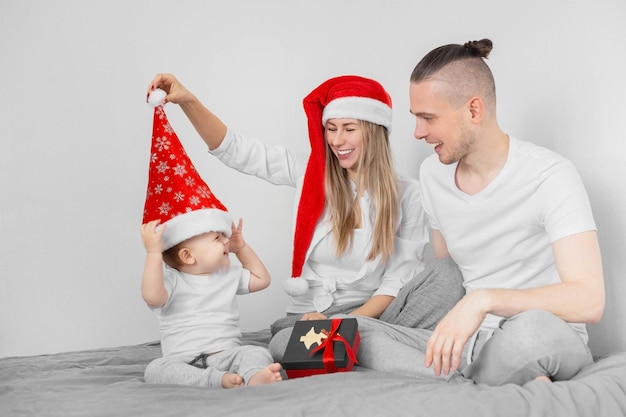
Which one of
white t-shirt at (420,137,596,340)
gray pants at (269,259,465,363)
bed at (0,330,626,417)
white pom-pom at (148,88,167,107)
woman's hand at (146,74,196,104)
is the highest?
woman's hand at (146,74,196,104)

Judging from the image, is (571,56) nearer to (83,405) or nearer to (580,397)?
(580,397)

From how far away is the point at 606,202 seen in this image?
2021 millimetres

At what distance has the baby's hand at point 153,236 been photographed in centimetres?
184

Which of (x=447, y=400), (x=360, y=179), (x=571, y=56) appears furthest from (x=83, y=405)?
(x=571, y=56)

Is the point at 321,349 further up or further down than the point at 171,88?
further down

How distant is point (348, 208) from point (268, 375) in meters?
0.77

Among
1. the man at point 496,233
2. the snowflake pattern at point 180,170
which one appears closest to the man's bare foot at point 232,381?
the man at point 496,233

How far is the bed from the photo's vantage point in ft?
4.43

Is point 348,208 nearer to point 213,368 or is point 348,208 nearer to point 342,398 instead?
point 213,368

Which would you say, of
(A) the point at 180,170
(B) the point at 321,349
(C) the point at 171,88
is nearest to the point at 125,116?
(C) the point at 171,88

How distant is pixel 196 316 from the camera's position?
6.28 ft

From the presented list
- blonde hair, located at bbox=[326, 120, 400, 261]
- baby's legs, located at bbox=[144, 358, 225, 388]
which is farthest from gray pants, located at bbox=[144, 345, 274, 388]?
blonde hair, located at bbox=[326, 120, 400, 261]

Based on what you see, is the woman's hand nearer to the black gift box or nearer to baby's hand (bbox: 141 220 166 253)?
baby's hand (bbox: 141 220 166 253)

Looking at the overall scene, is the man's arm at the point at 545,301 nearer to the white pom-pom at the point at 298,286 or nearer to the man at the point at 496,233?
the man at the point at 496,233
